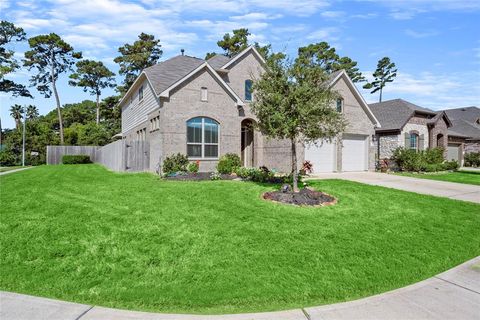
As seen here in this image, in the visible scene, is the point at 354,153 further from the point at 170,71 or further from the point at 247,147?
the point at 170,71

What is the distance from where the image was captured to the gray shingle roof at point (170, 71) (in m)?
17.7

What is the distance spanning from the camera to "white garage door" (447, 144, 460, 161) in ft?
94.5

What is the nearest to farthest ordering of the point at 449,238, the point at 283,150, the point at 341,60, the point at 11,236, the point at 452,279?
the point at 452,279 < the point at 11,236 < the point at 449,238 < the point at 283,150 < the point at 341,60

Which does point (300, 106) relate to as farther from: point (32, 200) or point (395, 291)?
point (32, 200)

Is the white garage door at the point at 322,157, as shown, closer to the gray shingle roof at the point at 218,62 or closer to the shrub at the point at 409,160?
the shrub at the point at 409,160

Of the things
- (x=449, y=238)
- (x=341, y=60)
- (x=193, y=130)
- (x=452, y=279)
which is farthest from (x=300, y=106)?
(x=341, y=60)

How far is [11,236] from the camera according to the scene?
19.3 feet

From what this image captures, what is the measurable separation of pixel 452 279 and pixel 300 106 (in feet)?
19.5

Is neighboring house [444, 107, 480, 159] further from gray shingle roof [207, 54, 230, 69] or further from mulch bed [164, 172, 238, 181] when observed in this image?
mulch bed [164, 172, 238, 181]

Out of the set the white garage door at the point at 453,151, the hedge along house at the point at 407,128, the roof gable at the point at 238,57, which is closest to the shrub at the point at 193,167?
the roof gable at the point at 238,57

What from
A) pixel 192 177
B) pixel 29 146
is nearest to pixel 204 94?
pixel 192 177

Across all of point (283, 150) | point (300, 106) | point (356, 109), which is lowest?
point (283, 150)

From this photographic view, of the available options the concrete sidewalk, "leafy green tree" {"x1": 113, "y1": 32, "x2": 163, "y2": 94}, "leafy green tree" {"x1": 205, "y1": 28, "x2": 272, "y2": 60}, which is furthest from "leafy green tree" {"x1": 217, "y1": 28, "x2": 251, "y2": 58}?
the concrete sidewalk

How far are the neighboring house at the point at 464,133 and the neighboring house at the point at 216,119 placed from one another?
13.1 metres
